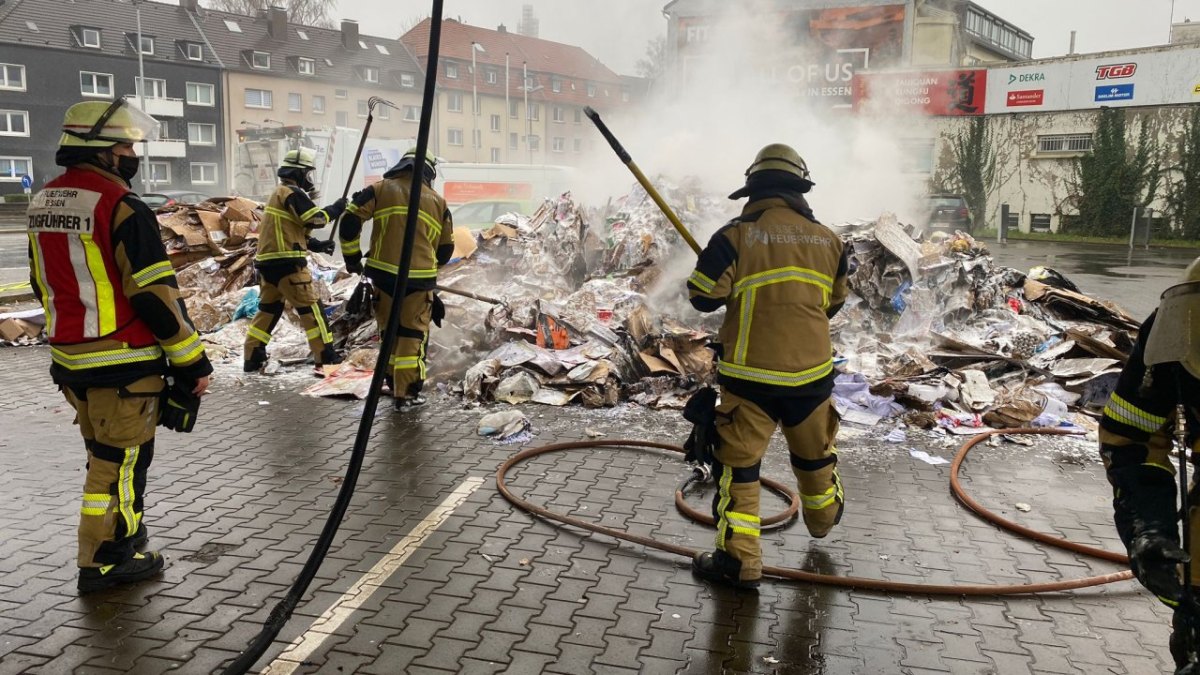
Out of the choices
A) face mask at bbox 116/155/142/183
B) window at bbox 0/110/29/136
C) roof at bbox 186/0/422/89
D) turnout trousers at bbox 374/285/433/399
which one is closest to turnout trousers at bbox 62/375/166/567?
face mask at bbox 116/155/142/183

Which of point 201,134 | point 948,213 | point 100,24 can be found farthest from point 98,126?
point 100,24

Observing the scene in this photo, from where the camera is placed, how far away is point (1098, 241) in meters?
28.3

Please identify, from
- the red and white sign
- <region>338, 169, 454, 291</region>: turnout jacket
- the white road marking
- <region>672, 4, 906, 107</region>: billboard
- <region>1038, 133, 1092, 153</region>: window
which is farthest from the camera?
the red and white sign

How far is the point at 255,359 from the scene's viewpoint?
7.84 m

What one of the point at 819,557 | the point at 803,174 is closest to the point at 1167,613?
the point at 819,557

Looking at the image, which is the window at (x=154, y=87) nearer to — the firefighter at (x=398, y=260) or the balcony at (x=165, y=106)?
the balcony at (x=165, y=106)

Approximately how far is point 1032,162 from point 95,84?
41.8 metres

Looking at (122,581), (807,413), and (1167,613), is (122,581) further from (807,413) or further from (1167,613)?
(1167,613)

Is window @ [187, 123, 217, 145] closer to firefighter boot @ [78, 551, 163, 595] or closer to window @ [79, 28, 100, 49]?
window @ [79, 28, 100, 49]

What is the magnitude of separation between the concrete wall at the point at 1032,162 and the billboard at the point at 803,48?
13.5ft

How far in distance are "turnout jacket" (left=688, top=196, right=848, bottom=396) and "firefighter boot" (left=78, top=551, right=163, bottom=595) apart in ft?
8.68

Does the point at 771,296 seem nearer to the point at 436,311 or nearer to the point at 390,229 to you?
the point at 390,229

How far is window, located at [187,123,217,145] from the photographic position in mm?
44000

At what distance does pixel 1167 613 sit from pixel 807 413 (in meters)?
1.70
